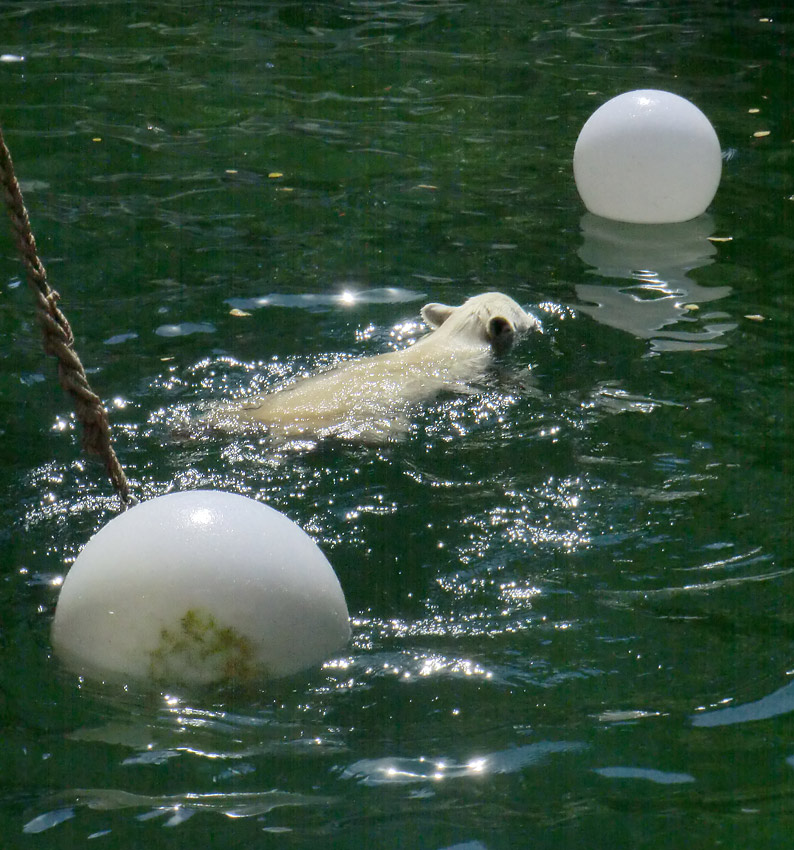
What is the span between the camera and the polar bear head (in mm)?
8273

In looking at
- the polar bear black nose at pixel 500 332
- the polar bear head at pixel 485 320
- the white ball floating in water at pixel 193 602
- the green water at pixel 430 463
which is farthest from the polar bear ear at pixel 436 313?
the white ball floating in water at pixel 193 602

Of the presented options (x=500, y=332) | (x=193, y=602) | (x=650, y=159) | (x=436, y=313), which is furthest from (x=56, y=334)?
(x=650, y=159)

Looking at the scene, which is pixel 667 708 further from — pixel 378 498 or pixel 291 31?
pixel 291 31

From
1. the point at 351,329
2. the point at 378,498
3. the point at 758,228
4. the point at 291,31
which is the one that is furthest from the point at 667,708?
the point at 291,31

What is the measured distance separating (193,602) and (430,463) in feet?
7.95

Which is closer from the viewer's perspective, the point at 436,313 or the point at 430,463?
the point at 430,463

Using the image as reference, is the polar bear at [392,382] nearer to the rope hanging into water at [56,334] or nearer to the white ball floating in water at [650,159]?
the rope hanging into water at [56,334]

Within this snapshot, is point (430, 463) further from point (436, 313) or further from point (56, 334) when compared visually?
point (56, 334)

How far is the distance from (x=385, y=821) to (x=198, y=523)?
1267 mm


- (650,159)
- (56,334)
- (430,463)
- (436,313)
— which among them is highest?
(650,159)

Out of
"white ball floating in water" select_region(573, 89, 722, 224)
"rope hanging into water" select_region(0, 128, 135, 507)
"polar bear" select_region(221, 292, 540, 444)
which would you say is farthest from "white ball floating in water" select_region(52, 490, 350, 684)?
"white ball floating in water" select_region(573, 89, 722, 224)

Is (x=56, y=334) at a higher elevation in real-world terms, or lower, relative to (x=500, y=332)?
higher

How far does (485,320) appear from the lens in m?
8.34

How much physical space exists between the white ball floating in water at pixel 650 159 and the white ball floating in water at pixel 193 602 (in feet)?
20.8
